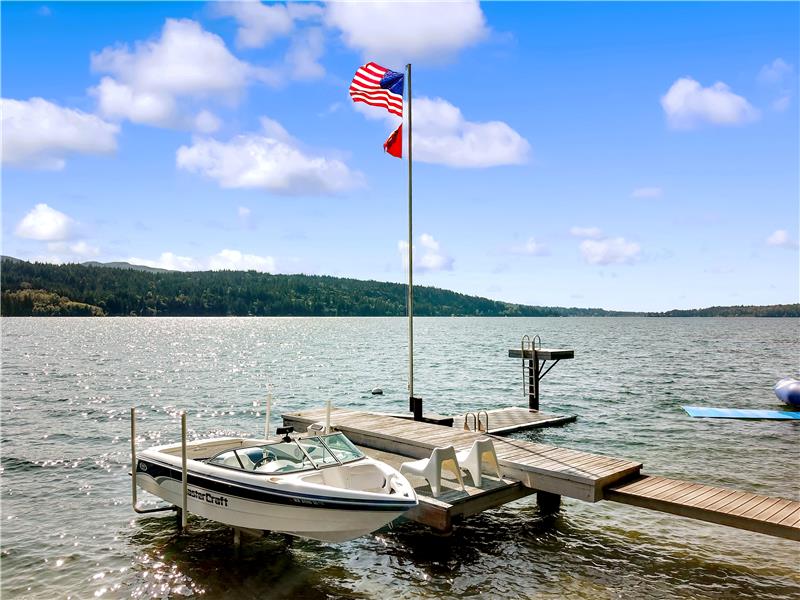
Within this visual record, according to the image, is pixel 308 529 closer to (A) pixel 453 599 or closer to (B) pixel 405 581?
(B) pixel 405 581

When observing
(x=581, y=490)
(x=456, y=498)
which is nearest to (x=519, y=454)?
(x=581, y=490)

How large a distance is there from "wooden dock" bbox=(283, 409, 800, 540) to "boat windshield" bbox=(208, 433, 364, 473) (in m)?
1.88

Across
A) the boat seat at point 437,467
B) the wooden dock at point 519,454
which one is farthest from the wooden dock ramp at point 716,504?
the boat seat at point 437,467

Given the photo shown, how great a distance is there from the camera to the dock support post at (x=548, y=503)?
1410 cm

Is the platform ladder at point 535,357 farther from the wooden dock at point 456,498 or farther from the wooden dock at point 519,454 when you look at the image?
the wooden dock at point 456,498

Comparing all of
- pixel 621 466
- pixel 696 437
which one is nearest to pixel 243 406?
pixel 696 437

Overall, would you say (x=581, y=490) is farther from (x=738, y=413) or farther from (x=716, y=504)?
(x=738, y=413)

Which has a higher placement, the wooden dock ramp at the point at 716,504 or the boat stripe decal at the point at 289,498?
the boat stripe decal at the point at 289,498

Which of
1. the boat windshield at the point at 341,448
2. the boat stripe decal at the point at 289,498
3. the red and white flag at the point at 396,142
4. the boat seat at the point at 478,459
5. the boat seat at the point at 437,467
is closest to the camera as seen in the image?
the boat stripe decal at the point at 289,498

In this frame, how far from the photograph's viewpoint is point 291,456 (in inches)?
467

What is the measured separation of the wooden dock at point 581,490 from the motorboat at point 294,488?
1170mm

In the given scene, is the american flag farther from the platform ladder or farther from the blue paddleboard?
the blue paddleboard

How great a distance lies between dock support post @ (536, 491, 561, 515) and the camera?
14.1m

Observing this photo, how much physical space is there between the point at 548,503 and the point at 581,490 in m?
2.43
